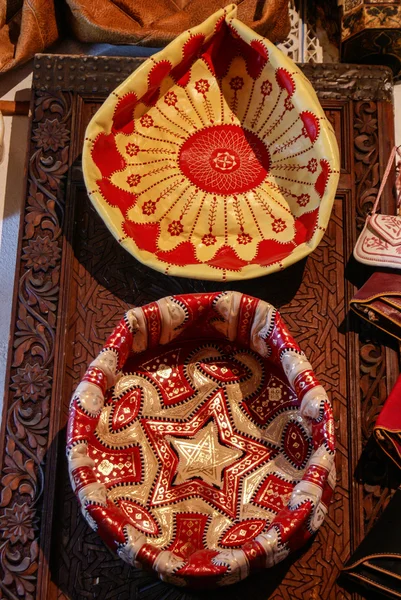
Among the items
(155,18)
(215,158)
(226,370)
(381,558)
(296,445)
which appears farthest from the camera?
(155,18)

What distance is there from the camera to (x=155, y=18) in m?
2.09

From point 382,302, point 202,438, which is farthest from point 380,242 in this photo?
point 202,438

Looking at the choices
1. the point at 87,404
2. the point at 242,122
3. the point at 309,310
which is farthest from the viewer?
the point at 242,122

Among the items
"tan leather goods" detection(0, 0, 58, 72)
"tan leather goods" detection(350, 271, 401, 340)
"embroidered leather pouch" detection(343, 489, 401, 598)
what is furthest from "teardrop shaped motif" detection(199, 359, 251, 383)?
"tan leather goods" detection(0, 0, 58, 72)

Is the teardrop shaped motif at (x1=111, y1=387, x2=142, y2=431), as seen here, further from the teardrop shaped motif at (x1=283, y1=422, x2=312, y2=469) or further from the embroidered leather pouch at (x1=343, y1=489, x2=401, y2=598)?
the embroidered leather pouch at (x1=343, y1=489, x2=401, y2=598)

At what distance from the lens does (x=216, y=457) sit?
175 centimetres

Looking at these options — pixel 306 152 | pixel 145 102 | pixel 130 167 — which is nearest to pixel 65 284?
pixel 130 167

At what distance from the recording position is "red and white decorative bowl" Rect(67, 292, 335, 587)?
1.52 metres

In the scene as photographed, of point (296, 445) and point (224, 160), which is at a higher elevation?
point (224, 160)

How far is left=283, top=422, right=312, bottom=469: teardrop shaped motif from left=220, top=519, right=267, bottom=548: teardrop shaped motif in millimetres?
145

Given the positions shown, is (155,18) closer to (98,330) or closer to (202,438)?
(98,330)

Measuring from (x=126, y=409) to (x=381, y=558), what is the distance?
60cm

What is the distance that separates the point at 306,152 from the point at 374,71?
1.06ft

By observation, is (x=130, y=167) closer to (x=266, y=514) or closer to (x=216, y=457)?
(x=216, y=457)
